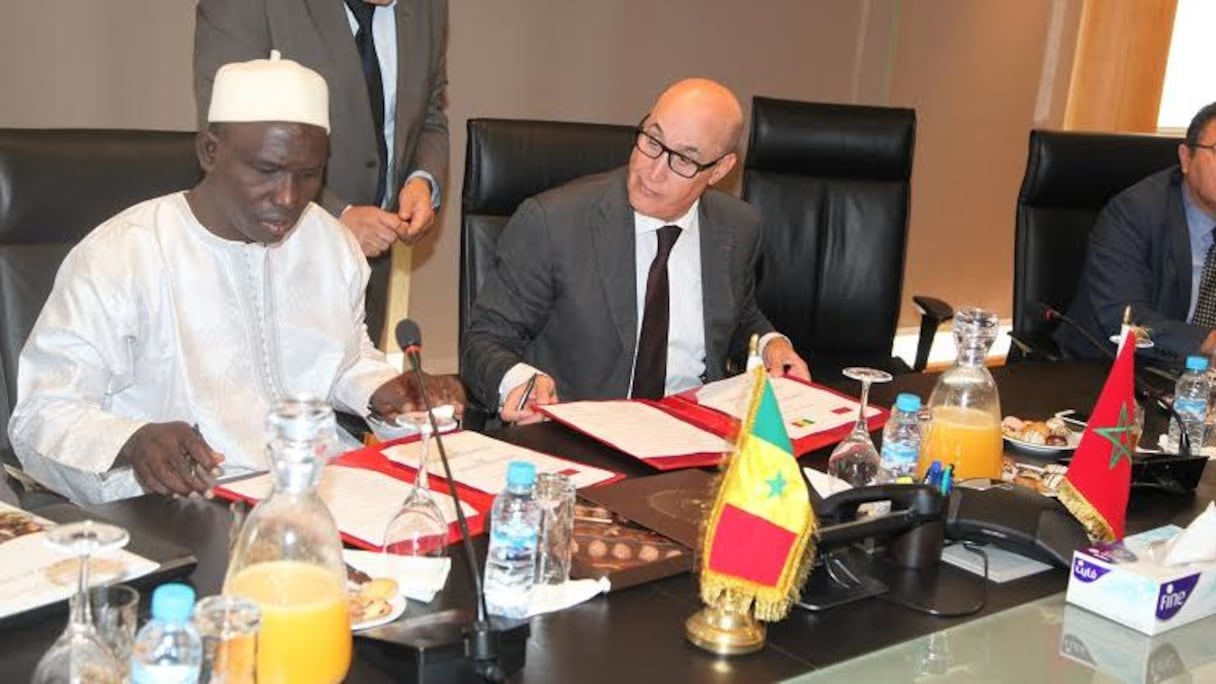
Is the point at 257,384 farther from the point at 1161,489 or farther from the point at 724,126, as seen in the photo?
the point at 1161,489

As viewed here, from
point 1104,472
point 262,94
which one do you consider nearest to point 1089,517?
point 1104,472

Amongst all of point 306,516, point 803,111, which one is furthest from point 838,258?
point 306,516

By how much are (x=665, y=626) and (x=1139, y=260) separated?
2549mm

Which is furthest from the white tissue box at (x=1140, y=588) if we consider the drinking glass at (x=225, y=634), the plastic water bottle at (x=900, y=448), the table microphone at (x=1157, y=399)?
the drinking glass at (x=225, y=634)

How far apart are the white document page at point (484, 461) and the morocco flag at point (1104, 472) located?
64cm

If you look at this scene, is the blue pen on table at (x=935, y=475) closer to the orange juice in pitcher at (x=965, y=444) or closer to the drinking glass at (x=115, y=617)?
the orange juice in pitcher at (x=965, y=444)

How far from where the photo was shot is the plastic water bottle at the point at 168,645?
3.15 feet

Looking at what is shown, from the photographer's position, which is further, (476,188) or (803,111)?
(803,111)

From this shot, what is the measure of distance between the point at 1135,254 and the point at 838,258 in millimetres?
779

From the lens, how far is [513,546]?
1399mm

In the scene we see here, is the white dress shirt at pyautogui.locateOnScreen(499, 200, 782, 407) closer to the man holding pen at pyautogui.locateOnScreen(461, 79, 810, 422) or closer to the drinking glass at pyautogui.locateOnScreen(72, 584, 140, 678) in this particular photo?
the man holding pen at pyautogui.locateOnScreen(461, 79, 810, 422)

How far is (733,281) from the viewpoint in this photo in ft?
9.70

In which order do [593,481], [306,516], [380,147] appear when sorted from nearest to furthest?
1. [306,516]
2. [593,481]
3. [380,147]

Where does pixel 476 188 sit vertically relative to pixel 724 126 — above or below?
below
